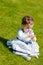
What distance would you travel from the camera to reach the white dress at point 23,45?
875cm

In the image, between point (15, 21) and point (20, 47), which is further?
point (15, 21)

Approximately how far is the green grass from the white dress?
18cm

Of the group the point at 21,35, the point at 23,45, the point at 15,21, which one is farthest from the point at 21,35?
the point at 15,21

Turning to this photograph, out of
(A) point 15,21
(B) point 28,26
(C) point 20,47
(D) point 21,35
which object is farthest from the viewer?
(A) point 15,21

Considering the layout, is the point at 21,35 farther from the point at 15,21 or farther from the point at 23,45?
the point at 15,21

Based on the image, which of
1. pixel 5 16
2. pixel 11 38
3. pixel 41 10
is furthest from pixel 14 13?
pixel 11 38

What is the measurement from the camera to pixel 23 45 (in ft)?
28.9

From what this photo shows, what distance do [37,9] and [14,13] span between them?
113cm

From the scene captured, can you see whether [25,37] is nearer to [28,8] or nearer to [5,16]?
[5,16]

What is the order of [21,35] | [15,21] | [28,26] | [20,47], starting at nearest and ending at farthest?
[28,26], [21,35], [20,47], [15,21]

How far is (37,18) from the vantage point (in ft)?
36.9

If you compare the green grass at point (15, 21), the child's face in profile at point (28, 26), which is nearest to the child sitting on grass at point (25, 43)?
the child's face in profile at point (28, 26)

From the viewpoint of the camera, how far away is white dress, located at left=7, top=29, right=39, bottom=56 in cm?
875

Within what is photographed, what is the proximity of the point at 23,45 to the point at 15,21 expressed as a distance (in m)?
2.18
